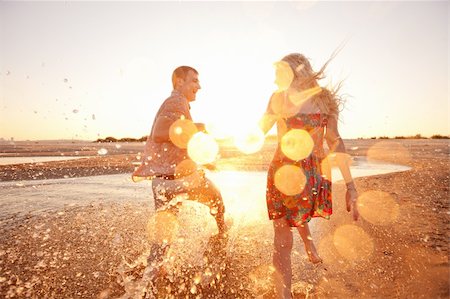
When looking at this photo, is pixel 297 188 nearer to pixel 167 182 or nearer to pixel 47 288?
pixel 167 182

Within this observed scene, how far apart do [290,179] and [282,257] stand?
0.66 metres

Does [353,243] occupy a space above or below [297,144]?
below

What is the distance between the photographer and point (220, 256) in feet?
13.6

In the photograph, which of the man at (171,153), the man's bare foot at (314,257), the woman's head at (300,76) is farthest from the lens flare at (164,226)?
the woman's head at (300,76)

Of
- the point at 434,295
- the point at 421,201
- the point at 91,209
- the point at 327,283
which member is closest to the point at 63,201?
the point at 91,209

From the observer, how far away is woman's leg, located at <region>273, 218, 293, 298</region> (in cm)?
287

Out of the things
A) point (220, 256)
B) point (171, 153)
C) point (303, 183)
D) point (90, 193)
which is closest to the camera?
point (303, 183)

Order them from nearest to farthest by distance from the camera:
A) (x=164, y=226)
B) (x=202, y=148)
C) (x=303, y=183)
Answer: (x=303, y=183) → (x=164, y=226) → (x=202, y=148)

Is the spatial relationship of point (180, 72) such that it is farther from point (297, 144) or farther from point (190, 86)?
point (297, 144)

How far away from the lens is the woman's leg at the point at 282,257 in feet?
9.41

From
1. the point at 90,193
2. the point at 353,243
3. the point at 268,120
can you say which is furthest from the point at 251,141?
the point at 90,193

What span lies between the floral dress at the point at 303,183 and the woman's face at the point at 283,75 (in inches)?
10.8

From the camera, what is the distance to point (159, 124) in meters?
3.37

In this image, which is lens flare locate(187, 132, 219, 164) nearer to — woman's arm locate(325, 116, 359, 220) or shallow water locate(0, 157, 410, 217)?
woman's arm locate(325, 116, 359, 220)
